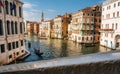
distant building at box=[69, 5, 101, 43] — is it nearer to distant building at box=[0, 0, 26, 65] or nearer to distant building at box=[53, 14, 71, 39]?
distant building at box=[53, 14, 71, 39]

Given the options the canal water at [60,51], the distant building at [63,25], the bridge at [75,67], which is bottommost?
the canal water at [60,51]

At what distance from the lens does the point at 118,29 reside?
29719 mm

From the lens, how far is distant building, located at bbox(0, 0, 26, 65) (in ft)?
49.3

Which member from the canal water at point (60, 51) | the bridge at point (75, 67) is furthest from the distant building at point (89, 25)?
the bridge at point (75, 67)

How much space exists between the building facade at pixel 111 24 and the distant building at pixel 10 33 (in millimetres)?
19241

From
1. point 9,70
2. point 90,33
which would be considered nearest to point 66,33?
point 90,33

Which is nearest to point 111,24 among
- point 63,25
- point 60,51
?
point 60,51

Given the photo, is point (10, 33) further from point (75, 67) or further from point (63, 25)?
point (63, 25)

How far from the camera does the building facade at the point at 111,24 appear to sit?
1183 inches

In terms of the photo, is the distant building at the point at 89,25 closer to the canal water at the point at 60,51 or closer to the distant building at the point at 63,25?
the canal water at the point at 60,51

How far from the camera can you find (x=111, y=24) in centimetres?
3278

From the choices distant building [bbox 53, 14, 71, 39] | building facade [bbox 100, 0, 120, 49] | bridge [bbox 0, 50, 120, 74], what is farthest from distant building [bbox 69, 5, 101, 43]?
bridge [bbox 0, 50, 120, 74]

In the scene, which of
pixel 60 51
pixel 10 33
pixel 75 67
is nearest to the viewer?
pixel 75 67

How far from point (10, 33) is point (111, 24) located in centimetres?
2336
